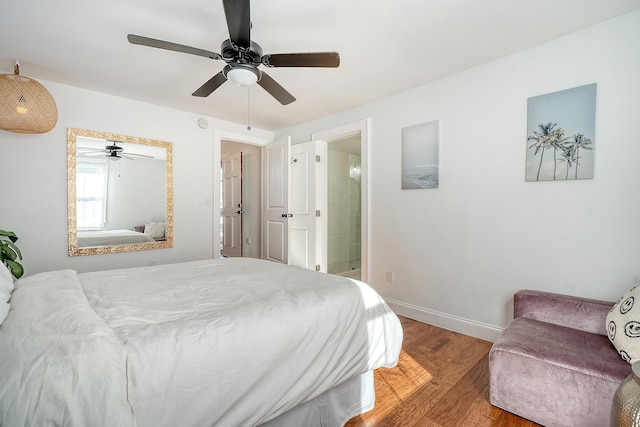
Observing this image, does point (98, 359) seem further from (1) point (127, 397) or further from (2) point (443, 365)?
(2) point (443, 365)

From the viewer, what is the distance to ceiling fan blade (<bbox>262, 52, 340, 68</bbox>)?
1729 millimetres

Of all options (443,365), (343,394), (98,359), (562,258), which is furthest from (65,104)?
(562,258)

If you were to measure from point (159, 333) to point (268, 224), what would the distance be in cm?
349

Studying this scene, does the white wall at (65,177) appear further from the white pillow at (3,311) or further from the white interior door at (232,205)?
the white pillow at (3,311)

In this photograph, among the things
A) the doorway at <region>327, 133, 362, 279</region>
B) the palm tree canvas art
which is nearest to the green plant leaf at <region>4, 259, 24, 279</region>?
the doorway at <region>327, 133, 362, 279</region>

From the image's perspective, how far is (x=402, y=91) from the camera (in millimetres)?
3043

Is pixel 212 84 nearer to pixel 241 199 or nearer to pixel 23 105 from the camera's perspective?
pixel 23 105

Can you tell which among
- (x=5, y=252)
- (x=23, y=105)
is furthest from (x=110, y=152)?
(x=5, y=252)

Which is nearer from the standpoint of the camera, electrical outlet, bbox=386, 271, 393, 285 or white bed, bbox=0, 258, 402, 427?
white bed, bbox=0, 258, 402, 427

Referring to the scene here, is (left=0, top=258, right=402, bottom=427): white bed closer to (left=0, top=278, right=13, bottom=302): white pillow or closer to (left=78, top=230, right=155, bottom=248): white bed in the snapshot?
(left=0, top=278, right=13, bottom=302): white pillow

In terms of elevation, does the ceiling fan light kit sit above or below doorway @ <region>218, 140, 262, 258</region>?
above

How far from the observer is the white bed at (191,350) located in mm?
738

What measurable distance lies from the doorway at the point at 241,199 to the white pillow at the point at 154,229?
5.66ft

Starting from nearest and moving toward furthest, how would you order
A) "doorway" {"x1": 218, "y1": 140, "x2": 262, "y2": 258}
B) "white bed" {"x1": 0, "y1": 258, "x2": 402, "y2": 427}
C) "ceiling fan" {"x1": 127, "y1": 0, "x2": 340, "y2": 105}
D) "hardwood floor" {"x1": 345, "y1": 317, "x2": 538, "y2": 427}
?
"white bed" {"x1": 0, "y1": 258, "x2": 402, "y2": 427} < "hardwood floor" {"x1": 345, "y1": 317, "x2": 538, "y2": 427} < "ceiling fan" {"x1": 127, "y1": 0, "x2": 340, "y2": 105} < "doorway" {"x1": 218, "y1": 140, "x2": 262, "y2": 258}
